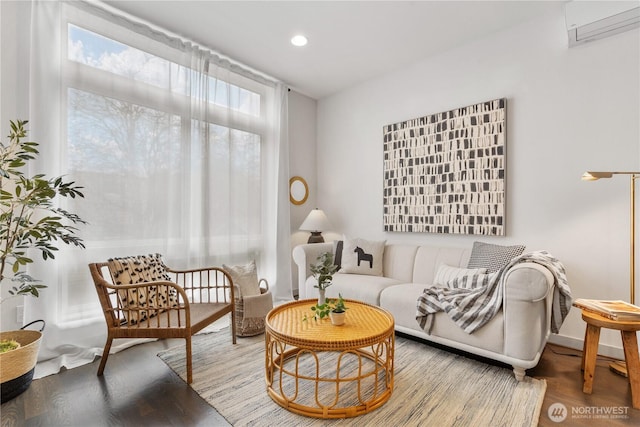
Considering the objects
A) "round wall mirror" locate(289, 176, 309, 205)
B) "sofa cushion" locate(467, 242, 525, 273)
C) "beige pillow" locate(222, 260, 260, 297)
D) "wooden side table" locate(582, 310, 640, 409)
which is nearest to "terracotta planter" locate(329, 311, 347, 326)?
"beige pillow" locate(222, 260, 260, 297)

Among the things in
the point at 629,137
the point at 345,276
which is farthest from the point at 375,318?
the point at 629,137

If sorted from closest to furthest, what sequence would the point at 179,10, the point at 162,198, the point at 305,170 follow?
Answer: the point at 179,10 → the point at 162,198 → the point at 305,170

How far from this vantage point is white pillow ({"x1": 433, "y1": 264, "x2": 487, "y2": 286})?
8.38ft

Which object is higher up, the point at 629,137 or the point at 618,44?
the point at 618,44

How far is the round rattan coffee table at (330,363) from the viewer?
5.53 feet

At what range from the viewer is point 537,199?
275 centimetres

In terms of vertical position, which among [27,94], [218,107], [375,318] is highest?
[218,107]

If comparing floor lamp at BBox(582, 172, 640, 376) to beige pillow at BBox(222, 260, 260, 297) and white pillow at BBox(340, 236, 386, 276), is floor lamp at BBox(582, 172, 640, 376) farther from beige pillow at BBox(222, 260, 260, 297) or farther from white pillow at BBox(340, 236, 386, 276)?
beige pillow at BBox(222, 260, 260, 297)

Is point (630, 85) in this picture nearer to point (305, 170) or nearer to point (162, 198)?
point (305, 170)

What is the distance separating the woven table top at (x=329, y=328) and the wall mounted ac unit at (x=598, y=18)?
103 inches

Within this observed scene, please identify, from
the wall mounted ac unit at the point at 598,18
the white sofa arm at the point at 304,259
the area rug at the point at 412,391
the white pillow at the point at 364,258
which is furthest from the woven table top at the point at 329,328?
the wall mounted ac unit at the point at 598,18

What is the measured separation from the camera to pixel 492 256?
103 inches

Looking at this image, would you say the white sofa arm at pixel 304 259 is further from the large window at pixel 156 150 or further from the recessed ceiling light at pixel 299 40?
the recessed ceiling light at pixel 299 40

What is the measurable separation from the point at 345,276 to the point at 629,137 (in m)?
2.51
